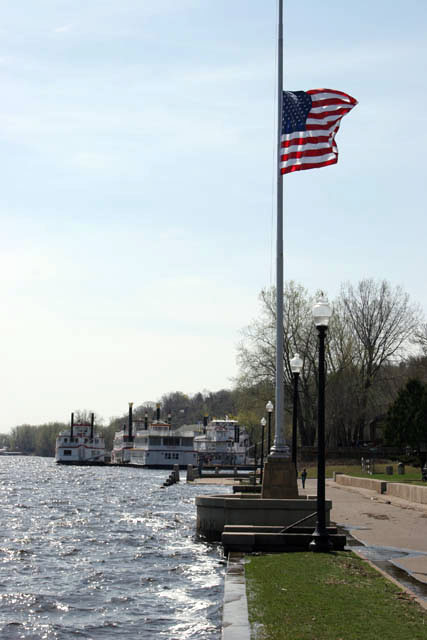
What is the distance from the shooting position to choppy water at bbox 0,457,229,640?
44.8ft

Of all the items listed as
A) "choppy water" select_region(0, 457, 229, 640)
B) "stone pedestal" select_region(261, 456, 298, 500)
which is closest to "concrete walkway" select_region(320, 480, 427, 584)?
"stone pedestal" select_region(261, 456, 298, 500)

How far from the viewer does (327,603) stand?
37.3 feet

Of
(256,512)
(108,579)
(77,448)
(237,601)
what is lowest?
(77,448)

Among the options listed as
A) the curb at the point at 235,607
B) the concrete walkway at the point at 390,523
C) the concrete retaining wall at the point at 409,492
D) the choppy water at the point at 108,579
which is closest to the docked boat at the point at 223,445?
the concrete retaining wall at the point at 409,492

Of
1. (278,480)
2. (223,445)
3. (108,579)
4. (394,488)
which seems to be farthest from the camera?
(223,445)

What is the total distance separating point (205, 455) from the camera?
12606 centimetres

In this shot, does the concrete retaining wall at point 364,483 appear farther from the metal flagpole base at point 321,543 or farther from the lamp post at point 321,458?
the metal flagpole base at point 321,543

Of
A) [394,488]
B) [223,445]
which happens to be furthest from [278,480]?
[223,445]

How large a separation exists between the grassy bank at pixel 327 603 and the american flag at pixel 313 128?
479 inches

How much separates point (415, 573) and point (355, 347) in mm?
65185

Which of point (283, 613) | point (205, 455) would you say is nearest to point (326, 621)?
point (283, 613)

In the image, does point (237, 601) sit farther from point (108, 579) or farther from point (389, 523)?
point (389, 523)

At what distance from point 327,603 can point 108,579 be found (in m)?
8.62

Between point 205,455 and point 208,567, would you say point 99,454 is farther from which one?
point 208,567
